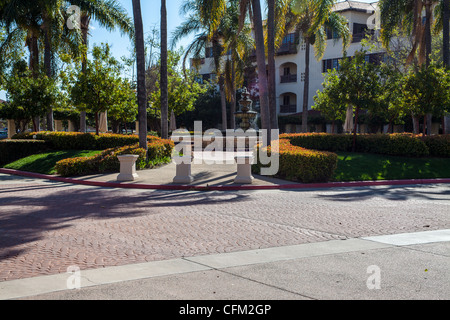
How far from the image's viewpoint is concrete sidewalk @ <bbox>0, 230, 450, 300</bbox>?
467 cm

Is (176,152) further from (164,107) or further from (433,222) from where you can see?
(433,222)

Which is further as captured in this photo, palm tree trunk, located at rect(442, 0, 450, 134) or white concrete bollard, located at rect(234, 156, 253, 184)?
palm tree trunk, located at rect(442, 0, 450, 134)

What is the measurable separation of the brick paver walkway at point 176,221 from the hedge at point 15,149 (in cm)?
1060

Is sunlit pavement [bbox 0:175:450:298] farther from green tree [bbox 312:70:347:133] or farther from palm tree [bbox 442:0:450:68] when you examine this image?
palm tree [bbox 442:0:450:68]

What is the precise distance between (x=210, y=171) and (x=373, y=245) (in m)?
11.3

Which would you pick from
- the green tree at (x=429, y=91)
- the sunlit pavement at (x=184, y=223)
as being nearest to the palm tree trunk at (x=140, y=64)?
the sunlit pavement at (x=184, y=223)

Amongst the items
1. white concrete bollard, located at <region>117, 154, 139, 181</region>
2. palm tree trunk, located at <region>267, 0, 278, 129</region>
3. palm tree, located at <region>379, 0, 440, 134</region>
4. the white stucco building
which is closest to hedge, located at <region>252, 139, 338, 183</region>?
palm tree trunk, located at <region>267, 0, 278, 129</region>

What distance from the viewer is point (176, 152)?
2234 centimetres

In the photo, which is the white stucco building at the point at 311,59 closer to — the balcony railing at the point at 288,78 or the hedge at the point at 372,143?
the balcony railing at the point at 288,78

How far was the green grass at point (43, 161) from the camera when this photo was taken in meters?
19.8

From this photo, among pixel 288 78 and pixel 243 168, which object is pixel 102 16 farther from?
pixel 288 78

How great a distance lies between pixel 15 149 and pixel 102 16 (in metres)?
10.1

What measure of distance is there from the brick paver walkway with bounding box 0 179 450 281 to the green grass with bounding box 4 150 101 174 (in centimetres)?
618
